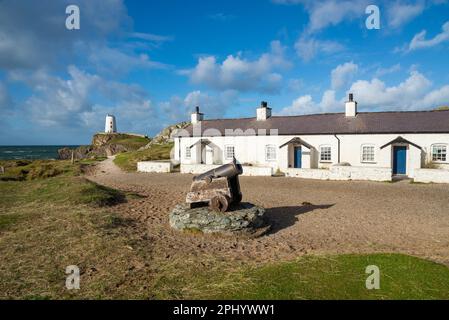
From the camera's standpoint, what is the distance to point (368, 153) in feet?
79.2

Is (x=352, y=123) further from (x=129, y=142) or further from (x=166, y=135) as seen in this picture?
(x=129, y=142)

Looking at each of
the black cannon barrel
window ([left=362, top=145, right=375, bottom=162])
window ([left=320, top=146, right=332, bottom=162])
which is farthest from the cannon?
window ([left=362, top=145, right=375, bottom=162])

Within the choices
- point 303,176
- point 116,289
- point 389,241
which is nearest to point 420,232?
point 389,241

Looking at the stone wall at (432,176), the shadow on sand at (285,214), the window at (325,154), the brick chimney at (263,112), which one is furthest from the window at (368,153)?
the shadow on sand at (285,214)

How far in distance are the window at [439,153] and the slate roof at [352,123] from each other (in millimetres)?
1049

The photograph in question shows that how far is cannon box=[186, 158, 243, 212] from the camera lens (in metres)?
10.5

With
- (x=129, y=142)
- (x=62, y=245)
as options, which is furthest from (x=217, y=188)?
(x=129, y=142)

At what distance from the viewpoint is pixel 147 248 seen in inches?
343

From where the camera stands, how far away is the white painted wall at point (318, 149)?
2228cm

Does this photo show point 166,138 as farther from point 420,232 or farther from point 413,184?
point 420,232

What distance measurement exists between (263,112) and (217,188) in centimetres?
2108

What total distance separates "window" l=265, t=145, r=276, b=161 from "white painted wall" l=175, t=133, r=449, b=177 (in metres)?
0.25

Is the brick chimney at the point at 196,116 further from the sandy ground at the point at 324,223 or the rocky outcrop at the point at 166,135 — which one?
the rocky outcrop at the point at 166,135
